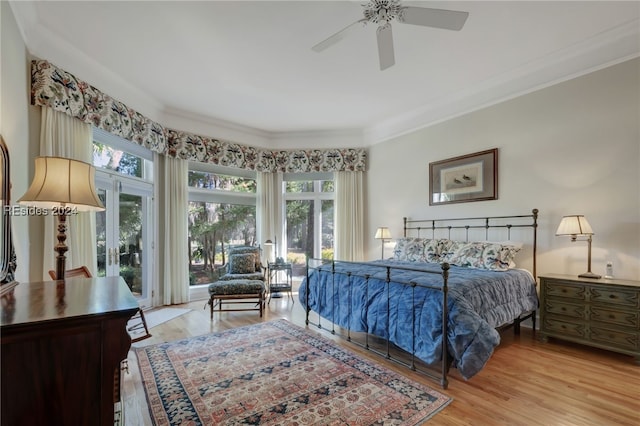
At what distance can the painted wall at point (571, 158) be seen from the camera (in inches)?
116

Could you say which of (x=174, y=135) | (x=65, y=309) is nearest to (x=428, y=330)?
(x=65, y=309)

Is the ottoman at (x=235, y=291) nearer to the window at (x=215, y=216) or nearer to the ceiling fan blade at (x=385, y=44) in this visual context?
the window at (x=215, y=216)

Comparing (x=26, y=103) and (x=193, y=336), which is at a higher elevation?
(x=26, y=103)

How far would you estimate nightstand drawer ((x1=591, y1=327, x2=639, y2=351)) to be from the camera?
2.62m

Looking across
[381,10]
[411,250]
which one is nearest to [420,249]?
[411,250]

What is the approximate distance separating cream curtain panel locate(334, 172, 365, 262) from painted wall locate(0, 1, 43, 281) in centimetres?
422

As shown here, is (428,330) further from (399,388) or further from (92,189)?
(92,189)

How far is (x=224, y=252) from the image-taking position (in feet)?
18.1

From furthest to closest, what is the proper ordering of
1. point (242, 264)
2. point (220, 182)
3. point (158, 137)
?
point (220, 182), point (242, 264), point (158, 137)

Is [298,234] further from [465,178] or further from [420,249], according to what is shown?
[465,178]

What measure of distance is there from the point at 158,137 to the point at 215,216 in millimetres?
1643

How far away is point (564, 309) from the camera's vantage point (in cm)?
301

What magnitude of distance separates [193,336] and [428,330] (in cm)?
Answer: 255

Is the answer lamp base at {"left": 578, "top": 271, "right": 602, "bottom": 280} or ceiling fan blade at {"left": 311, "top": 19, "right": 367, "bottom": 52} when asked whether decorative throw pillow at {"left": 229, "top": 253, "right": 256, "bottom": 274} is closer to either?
ceiling fan blade at {"left": 311, "top": 19, "right": 367, "bottom": 52}
